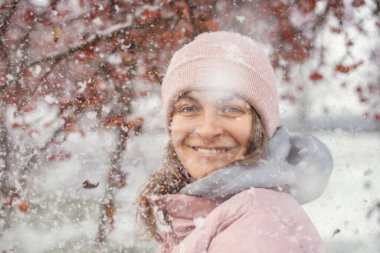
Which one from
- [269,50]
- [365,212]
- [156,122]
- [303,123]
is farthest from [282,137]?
[303,123]

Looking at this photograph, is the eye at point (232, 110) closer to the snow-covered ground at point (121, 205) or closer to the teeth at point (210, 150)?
the teeth at point (210, 150)

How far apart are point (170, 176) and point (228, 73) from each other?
64 cm

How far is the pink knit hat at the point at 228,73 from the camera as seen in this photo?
1758mm

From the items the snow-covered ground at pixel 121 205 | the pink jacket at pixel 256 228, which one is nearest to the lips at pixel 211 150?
the pink jacket at pixel 256 228

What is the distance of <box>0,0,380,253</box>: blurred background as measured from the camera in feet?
17.5

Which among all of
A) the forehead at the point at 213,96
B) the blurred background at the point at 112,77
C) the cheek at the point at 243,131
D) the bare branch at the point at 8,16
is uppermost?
the forehead at the point at 213,96

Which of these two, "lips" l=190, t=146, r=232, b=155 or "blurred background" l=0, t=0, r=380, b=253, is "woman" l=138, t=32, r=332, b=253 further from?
"blurred background" l=0, t=0, r=380, b=253

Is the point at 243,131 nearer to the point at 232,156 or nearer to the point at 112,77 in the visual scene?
the point at 232,156

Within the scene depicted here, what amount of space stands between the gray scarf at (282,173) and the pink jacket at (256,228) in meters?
0.07

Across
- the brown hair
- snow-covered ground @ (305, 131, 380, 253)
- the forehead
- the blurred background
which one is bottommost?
snow-covered ground @ (305, 131, 380, 253)

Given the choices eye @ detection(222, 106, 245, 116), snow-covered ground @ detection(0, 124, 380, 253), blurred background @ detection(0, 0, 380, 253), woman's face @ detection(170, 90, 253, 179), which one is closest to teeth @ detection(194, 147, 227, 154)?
woman's face @ detection(170, 90, 253, 179)

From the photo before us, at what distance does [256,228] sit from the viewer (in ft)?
4.44

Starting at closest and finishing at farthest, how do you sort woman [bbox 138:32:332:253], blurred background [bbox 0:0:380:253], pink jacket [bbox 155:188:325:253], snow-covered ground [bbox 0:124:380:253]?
pink jacket [bbox 155:188:325:253] → woman [bbox 138:32:332:253] → blurred background [bbox 0:0:380:253] → snow-covered ground [bbox 0:124:380:253]

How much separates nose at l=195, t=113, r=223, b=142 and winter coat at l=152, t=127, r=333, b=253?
14 centimetres
